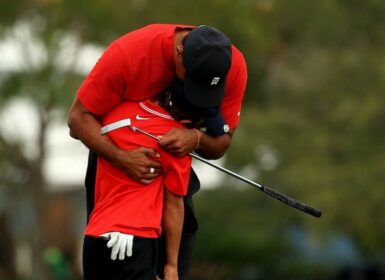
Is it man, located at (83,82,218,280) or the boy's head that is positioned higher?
the boy's head

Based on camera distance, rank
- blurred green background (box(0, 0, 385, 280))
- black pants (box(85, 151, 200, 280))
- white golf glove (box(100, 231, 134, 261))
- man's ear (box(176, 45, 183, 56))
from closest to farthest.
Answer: man's ear (box(176, 45, 183, 56))
white golf glove (box(100, 231, 134, 261))
black pants (box(85, 151, 200, 280))
blurred green background (box(0, 0, 385, 280))

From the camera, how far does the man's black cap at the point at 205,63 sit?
25.8 ft

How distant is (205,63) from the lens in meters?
7.86

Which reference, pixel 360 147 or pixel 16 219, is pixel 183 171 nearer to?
pixel 360 147

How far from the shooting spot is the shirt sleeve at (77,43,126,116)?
8.10 m

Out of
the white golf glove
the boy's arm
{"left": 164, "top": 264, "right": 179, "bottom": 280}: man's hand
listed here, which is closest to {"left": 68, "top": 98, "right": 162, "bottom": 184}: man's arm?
the boy's arm

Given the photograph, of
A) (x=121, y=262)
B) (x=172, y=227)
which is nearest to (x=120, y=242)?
(x=121, y=262)

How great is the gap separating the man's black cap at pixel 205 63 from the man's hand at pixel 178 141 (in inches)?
13.0

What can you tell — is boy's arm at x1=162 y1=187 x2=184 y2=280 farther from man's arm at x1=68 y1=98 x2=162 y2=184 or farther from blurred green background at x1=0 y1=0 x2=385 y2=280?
blurred green background at x1=0 y1=0 x2=385 y2=280

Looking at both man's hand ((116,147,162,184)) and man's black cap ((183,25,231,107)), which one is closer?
man's black cap ((183,25,231,107))

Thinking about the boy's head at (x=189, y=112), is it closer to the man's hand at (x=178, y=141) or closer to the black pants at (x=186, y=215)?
the man's hand at (x=178, y=141)

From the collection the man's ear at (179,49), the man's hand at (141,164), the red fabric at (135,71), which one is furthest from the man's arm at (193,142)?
the man's ear at (179,49)

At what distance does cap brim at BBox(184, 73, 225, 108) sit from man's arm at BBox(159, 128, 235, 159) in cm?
31

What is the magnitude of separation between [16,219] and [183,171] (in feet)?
107
